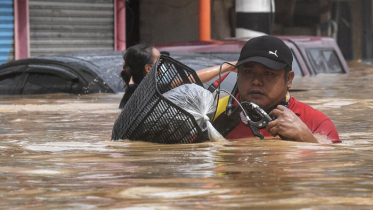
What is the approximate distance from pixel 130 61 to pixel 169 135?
2.80 m

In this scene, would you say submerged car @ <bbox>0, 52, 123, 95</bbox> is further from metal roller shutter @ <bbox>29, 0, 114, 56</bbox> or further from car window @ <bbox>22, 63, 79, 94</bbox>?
metal roller shutter @ <bbox>29, 0, 114, 56</bbox>

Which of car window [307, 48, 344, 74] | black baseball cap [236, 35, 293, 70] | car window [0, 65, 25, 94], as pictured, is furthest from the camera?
car window [307, 48, 344, 74]

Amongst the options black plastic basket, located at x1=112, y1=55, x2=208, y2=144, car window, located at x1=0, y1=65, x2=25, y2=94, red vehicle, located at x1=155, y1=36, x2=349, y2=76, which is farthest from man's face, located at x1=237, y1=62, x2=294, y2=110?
car window, located at x1=0, y1=65, x2=25, y2=94

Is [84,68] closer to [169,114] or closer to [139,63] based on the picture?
[139,63]

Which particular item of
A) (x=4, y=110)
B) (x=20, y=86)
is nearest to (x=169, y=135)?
(x=4, y=110)

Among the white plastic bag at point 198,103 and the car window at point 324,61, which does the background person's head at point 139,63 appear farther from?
the car window at point 324,61

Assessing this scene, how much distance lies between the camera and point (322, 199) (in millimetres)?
3551

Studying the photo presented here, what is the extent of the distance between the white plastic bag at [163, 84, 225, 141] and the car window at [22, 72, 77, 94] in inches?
235

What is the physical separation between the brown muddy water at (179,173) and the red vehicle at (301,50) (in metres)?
5.08

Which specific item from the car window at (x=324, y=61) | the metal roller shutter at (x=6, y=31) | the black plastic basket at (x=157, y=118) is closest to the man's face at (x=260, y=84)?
the black plastic basket at (x=157, y=118)

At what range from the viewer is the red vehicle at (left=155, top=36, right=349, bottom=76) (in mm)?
12031

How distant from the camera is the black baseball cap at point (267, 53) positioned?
5141mm

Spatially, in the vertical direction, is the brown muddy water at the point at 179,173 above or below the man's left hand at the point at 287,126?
below

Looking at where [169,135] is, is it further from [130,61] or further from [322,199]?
[130,61]
